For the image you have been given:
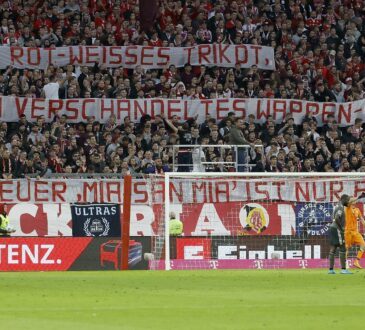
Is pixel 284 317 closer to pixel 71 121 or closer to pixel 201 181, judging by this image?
pixel 201 181

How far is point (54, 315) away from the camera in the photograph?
15844mm

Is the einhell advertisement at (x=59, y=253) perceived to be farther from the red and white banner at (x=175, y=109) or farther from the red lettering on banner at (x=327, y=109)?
the red lettering on banner at (x=327, y=109)

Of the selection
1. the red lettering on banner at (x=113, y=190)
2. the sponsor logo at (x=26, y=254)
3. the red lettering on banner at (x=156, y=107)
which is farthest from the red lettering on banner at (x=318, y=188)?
the sponsor logo at (x=26, y=254)

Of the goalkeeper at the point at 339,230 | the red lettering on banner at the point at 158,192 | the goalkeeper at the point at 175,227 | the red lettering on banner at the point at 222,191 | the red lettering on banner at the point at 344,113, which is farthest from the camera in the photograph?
the red lettering on banner at the point at 344,113

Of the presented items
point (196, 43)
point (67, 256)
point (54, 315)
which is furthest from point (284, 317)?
point (196, 43)

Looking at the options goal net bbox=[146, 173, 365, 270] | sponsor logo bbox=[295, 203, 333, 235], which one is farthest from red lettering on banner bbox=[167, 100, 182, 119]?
sponsor logo bbox=[295, 203, 333, 235]

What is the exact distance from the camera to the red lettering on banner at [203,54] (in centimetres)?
3850

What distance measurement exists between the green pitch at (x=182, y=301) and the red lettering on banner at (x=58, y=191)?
→ 18.2 ft

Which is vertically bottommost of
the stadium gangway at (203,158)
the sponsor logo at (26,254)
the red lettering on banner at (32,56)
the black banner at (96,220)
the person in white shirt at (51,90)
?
the sponsor logo at (26,254)

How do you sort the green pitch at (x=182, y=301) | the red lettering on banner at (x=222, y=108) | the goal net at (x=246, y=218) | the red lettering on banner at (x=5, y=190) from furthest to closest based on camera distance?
the red lettering on banner at (x=222, y=108), the red lettering on banner at (x=5, y=190), the goal net at (x=246, y=218), the green pitch at (x=182, y=301)

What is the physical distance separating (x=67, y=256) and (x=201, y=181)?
4.48 m

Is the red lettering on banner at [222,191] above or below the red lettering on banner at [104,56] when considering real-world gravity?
below

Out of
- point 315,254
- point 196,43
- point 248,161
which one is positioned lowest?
point 315,254

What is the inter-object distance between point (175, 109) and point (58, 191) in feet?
21.0
